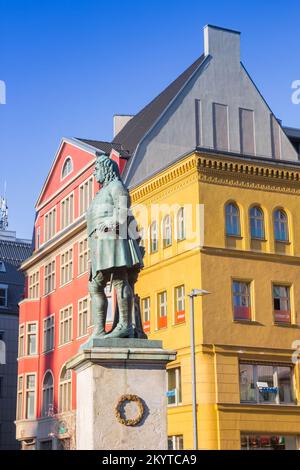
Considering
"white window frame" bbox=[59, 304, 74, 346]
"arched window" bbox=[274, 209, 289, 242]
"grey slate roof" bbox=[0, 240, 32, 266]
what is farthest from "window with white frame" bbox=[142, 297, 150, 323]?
"grey slate roof" bbox=[0, 240, 32, 266]

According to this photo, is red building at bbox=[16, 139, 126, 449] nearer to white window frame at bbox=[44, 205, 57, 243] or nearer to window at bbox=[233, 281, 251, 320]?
white window frame at bbox=[44, 205, 57, 243]

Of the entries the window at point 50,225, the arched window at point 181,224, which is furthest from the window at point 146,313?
the window at point 50,225

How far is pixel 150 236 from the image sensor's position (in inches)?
1731

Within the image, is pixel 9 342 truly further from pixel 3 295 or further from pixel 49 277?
pixel 49 277

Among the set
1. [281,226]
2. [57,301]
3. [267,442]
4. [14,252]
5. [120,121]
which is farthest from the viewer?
[14,252]

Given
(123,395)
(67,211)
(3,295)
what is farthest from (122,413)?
(3,295)

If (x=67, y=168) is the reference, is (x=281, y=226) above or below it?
below

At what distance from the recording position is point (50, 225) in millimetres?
55656

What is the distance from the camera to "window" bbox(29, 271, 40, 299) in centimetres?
5784

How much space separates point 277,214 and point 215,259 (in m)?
4.68

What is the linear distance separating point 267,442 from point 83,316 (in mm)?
14385

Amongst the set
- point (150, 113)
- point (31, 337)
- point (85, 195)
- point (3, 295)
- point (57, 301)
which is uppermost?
point (150, 113)
